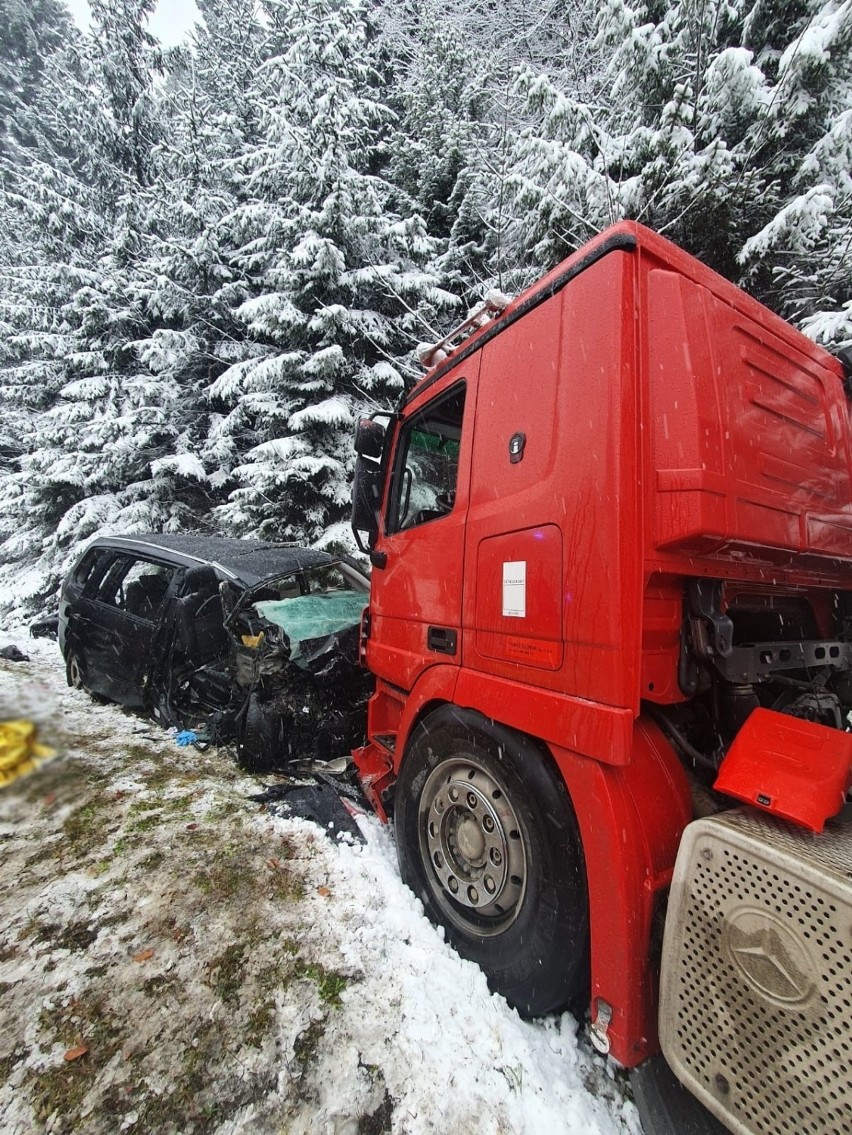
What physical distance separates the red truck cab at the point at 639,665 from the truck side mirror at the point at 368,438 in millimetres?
757

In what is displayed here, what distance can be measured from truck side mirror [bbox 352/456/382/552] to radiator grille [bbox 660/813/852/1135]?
2256 millimetres

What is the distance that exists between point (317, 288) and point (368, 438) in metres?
6.24

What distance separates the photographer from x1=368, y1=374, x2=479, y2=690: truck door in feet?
7.49

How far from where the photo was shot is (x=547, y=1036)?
1.83 metres

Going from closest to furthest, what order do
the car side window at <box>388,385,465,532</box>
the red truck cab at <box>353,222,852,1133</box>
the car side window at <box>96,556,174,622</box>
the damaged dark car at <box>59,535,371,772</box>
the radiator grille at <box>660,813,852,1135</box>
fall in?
the radiator grille at <box>660,813,852,1135</box>
the red truck cab at <box>353,222,852,1133</box>
the car side window at <box>388,385,465,532</box>
the damaged dark car at <box>59,535,371,772</box>
the car side window at <box>96,556,174,622</box>

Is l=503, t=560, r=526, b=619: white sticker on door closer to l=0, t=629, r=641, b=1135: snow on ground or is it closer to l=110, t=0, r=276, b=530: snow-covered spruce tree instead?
l=0, t=629, r=641, b=1135: snow on ground

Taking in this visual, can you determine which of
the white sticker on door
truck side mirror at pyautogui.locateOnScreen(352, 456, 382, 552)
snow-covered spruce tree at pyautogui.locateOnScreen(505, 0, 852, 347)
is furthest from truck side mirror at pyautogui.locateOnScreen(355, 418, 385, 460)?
snow-covered spruce tree at pyautogui.locateOnScreen(505, 0, 852, 347)

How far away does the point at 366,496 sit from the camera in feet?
9.88

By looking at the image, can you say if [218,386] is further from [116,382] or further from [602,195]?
[602,195]

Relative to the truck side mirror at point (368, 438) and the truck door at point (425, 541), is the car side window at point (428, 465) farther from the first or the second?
the truck side mirror at point (368, 438)

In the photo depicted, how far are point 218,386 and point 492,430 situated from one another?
756 centimetres

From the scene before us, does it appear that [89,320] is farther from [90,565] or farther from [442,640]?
[442,640]

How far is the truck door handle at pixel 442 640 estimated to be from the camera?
2256mm

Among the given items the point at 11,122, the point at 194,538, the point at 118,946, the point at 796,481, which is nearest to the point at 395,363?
the point at 194,538
